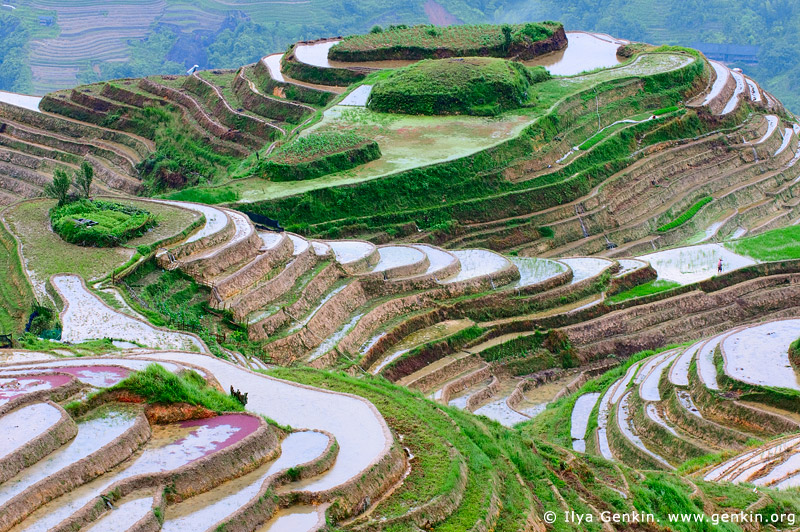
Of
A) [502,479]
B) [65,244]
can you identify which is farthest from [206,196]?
[502,479]

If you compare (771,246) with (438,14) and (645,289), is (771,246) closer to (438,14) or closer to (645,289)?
(645,289)

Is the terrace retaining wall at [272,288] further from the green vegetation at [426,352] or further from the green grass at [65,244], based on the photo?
the green vegetation at [426,352]

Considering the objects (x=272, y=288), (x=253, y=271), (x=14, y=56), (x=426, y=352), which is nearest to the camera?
(x=272, y=288)

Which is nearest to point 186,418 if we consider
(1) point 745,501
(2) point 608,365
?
(1) point 745,501

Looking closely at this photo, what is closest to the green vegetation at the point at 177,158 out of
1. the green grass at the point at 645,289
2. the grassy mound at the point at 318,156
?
the grassy mound at the point at 318,156

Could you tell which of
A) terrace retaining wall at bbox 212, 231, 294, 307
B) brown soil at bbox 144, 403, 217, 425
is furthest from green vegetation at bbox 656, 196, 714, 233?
brown soil at bbox 144, 403, 217, 425
